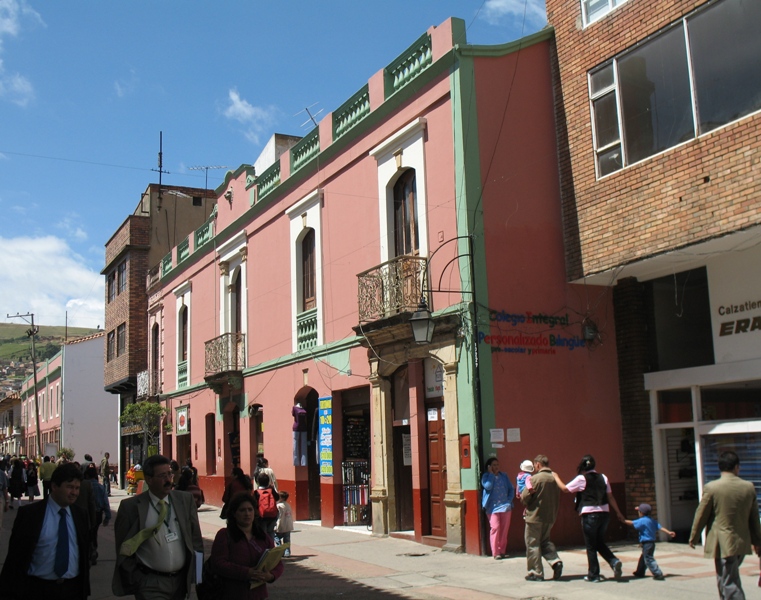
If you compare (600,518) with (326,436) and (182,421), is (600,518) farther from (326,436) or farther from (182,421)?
(182,421)

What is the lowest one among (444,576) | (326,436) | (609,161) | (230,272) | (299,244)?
(444,576)

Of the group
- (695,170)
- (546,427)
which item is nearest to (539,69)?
(695,170)

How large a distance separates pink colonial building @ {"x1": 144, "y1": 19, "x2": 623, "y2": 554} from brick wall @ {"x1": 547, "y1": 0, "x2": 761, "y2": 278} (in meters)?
0.42

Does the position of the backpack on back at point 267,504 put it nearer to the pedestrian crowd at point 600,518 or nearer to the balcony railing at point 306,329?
the pedestrian crowd at point 600,518

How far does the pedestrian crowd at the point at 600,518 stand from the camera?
Answer: 24.9 ft

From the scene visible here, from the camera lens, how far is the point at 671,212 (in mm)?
12734

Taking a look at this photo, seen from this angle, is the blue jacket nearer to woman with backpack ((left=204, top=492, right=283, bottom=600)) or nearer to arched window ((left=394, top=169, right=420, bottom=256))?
arched window ((left=394, top=169, right=420, bottom=256))

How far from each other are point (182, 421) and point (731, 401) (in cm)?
1978

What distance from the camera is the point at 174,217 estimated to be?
A: 3719 cm

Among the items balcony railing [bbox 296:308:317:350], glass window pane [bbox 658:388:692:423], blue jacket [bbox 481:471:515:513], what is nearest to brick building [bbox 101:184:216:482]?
balcony railing [bbox 296:308:317:350]

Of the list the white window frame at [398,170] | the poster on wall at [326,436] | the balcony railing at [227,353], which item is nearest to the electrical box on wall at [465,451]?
the white window frame at [398,170]

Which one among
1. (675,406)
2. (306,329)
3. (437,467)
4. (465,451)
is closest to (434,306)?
(465,451)

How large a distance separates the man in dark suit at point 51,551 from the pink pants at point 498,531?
7908 mm

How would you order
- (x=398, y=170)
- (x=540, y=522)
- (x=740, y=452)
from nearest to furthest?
(x=540, y=522)
(x=740, y=452)
(x=398, y=170)
